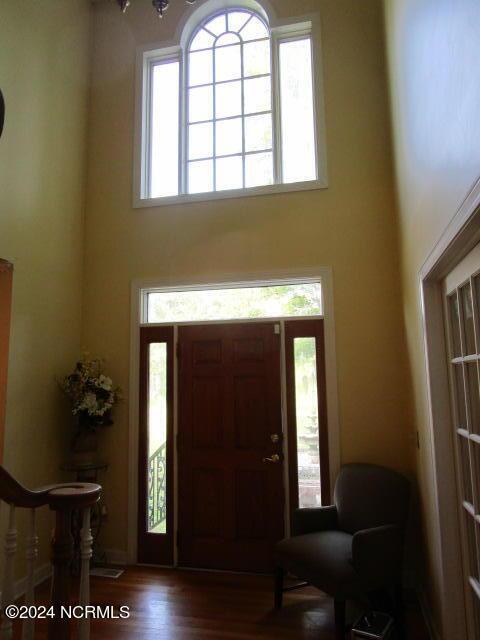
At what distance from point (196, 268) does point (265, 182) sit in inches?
38.4

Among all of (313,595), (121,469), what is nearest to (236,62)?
(121,469)

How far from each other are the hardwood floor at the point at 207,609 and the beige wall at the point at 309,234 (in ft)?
1.97

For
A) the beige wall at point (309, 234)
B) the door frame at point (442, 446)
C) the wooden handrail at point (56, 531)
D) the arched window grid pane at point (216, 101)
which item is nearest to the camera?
the wooden handrail at point (56, 531)

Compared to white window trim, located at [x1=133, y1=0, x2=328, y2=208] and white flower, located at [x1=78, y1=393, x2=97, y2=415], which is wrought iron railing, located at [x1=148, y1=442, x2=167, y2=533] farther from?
white window trim, located at [x1=133, y1=0, x2=328, y2=208]

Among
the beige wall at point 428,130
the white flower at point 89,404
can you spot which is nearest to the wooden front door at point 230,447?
the white flower at point 89,404

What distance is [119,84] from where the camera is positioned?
418cm

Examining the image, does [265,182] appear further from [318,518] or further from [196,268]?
[318,518]

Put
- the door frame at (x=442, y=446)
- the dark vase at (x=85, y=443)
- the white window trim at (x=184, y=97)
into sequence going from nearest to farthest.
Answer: the door frame at (x=442, y=446) < the dark vase at (x=85, y=443) < the white window trim at (x=184, y=97)

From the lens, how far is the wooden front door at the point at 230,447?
337 centimetres

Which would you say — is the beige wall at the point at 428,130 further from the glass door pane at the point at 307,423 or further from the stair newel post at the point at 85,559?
the stair newel post at the point at 85,559

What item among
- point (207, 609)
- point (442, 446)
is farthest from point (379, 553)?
point (207, 609)

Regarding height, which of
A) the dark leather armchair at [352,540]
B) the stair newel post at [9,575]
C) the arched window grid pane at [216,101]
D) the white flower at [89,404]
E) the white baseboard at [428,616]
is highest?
the arched window grid pane at [216,101]

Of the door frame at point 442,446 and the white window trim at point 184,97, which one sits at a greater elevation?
the white window trim at point 184,97

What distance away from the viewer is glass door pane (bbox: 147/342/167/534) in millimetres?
3572
